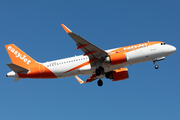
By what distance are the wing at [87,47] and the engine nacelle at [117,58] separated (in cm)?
107

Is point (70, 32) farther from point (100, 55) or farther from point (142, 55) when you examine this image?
point (142, 55)

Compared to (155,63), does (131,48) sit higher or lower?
higher

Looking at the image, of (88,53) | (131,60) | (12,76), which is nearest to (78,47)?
(88,53)

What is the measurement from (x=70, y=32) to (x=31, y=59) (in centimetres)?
1204

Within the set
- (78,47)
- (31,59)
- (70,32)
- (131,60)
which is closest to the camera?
(70,32)

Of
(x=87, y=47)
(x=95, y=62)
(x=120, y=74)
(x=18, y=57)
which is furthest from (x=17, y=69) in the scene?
(x=120, y=74)

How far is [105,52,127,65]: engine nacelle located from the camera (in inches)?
1511

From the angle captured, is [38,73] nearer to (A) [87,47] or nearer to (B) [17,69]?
(B) [17,69]

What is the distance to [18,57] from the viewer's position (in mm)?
42688

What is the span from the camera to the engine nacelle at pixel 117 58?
3838 centimetres

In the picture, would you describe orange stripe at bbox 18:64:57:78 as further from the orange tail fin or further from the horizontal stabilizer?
the orange tail fin

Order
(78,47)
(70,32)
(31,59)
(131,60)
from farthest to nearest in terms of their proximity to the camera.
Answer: (31,59) → (131,60) → (78,47) → (70,32)

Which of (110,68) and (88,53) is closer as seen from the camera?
(88,53)

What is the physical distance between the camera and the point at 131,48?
130ft
